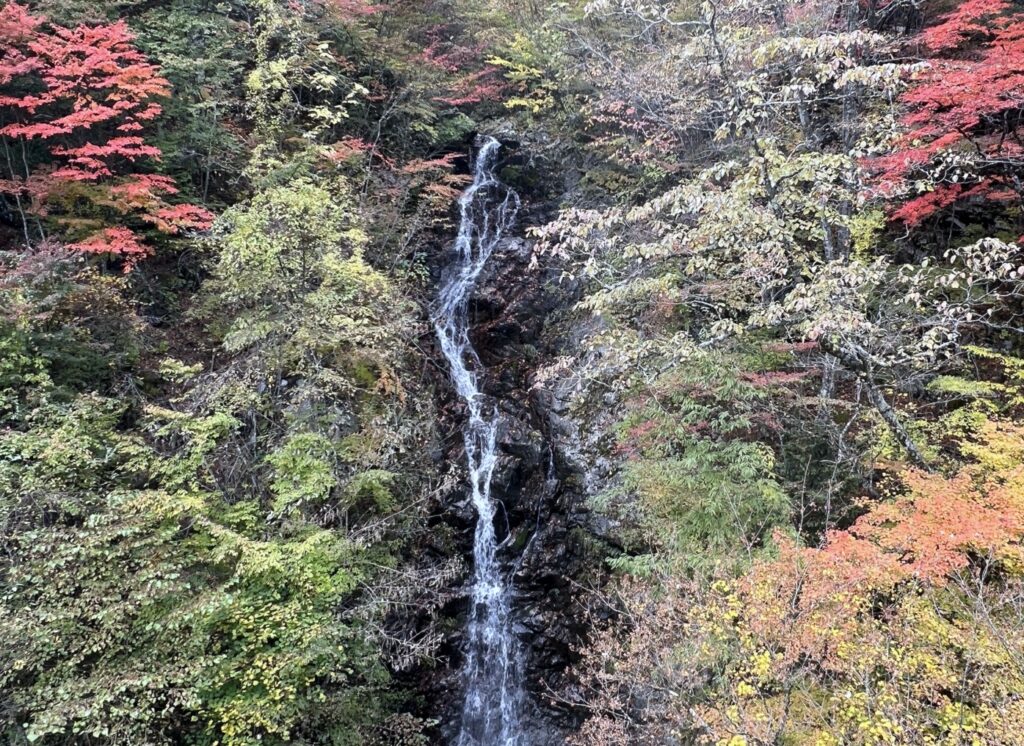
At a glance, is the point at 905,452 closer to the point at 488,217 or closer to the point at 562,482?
the point at 562,482

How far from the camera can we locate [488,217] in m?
16.9

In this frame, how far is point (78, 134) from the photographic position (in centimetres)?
1002

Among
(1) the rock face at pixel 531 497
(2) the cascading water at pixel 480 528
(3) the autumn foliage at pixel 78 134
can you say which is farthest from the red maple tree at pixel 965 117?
(3) the autumn foliage at pixel 78 134

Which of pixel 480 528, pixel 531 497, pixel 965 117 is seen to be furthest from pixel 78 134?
pixel 965 117

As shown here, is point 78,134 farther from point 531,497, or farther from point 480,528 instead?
point 531,497

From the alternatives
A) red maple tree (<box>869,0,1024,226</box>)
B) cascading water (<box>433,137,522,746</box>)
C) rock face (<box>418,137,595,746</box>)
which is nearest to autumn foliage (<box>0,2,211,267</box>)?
cascading water (<box>433,137,522,746</box>)

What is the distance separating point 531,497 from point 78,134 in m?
11.8

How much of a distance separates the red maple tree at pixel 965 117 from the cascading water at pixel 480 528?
9.09 m

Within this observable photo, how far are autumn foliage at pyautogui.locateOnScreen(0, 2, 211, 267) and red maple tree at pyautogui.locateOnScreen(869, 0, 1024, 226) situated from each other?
12.1 metres

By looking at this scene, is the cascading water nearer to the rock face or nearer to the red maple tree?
the rock face

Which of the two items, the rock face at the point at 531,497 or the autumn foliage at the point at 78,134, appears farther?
the rock face at the point at 531,497

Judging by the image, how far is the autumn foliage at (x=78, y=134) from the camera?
8.77m

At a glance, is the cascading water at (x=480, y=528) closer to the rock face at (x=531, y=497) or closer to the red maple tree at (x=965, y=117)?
the rock face at (x=531, y=497)

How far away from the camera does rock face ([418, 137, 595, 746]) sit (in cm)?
1015
